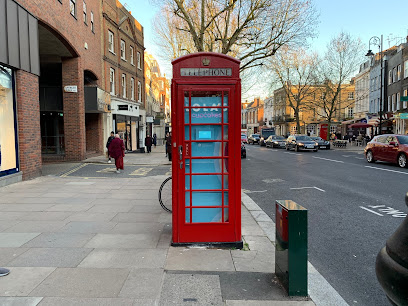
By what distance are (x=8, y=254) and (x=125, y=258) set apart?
159 cm

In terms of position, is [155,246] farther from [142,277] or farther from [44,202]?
[44,202]

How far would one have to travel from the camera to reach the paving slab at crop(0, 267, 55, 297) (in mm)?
3072

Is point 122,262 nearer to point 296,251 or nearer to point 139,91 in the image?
point 296,251

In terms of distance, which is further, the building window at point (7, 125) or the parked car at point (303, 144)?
the parked car at point (303, 144)

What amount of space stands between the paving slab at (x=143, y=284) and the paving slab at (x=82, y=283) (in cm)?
8

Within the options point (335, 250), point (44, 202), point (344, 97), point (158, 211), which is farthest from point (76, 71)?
point (344, 97)

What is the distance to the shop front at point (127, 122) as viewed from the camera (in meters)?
22.7

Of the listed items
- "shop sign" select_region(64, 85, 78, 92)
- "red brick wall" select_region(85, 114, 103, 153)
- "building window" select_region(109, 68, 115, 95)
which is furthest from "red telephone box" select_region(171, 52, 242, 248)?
"building window" select_region(109, 68, 115, 95)

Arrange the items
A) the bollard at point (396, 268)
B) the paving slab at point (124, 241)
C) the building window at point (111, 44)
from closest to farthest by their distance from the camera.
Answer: the bollard at point (396, 268) < the paving slab at point (124, 241) < the building window at point (111, 44)

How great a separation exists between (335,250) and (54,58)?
57.3 ft

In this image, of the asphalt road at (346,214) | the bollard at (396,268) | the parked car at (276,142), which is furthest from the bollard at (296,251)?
the parked car at (276,142)

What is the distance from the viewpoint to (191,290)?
313cm

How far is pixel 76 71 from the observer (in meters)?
16.1

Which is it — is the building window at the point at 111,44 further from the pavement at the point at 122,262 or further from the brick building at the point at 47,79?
the pavement at the point at 122,262
